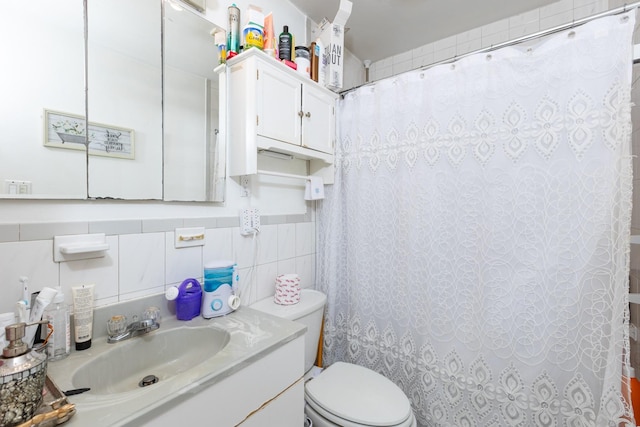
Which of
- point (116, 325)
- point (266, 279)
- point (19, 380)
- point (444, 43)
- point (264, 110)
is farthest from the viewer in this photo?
point (444, 43)

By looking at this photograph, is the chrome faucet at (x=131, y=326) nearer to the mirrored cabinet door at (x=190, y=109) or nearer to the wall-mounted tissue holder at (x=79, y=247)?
the wall-mounted tissue holder at (x=79, y=247)

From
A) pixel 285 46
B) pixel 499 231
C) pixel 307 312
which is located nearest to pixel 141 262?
pixel 307 312

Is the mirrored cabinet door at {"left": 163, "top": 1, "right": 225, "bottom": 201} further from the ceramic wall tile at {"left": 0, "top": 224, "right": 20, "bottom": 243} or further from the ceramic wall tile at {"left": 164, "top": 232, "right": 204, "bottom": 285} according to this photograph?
the ceramic wall tile at {"left": 0, "top": 224, "right": 20, "bottom": 243}

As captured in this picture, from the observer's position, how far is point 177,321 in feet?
3.47

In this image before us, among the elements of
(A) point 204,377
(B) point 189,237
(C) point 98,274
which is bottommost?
(A) point 204,377

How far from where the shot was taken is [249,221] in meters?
1.38

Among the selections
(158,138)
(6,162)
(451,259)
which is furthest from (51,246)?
(451,259)

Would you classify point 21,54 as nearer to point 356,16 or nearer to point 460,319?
point 356,16

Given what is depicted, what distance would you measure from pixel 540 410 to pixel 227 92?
6.11 ft

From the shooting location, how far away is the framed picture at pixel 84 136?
830mm

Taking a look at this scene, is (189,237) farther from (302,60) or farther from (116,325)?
(302,60)

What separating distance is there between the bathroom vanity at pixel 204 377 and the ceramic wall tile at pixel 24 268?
0.22m

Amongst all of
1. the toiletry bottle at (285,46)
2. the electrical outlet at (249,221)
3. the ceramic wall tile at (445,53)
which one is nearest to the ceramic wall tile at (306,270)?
the electrical outlet at (249,221)

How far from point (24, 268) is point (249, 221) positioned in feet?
2.53
